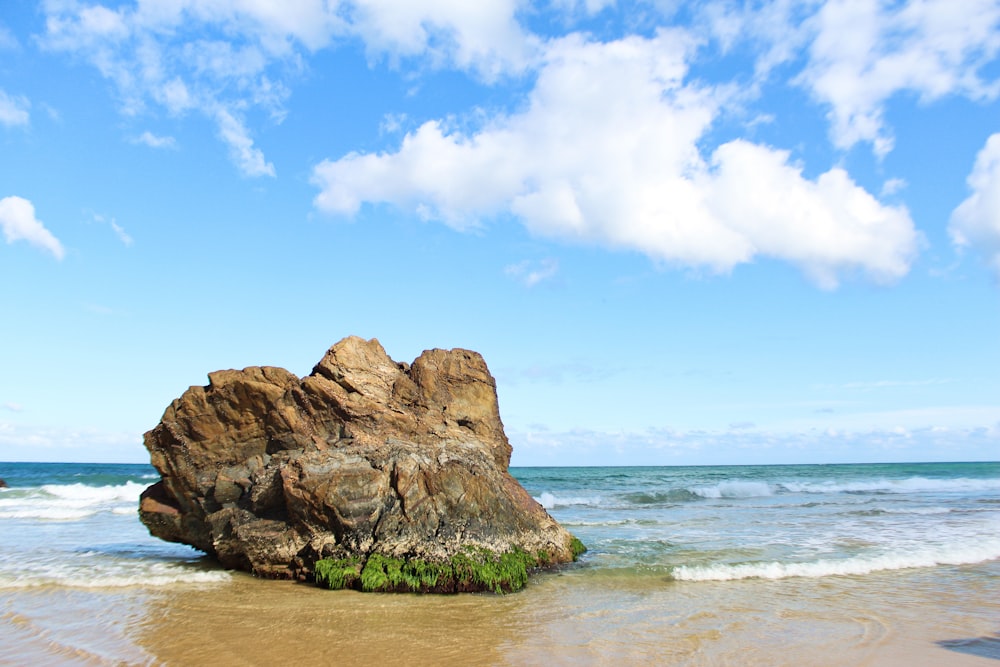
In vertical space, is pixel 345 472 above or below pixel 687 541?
above

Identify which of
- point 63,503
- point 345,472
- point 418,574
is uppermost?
point 345,472

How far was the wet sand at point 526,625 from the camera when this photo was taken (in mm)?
6715

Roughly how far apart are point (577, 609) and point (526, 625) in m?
1.07

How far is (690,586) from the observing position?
10242mm

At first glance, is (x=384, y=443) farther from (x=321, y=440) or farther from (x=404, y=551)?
(x=404, y=551)

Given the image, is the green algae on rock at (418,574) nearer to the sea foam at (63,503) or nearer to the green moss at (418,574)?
the green moss at (418,574)

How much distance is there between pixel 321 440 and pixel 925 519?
17552 millimetres

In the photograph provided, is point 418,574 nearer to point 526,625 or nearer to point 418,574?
point 418,574

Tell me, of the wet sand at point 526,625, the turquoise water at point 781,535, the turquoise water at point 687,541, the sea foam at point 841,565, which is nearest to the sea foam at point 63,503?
the turquoise water at point 687,541

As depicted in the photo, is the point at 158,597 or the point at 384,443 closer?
the point at 158,597

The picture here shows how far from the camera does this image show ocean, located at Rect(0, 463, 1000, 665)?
682 cm

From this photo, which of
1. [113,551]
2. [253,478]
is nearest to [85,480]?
[113,551]

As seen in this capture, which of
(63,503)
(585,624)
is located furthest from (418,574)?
(63,503)

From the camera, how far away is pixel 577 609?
859 cm
